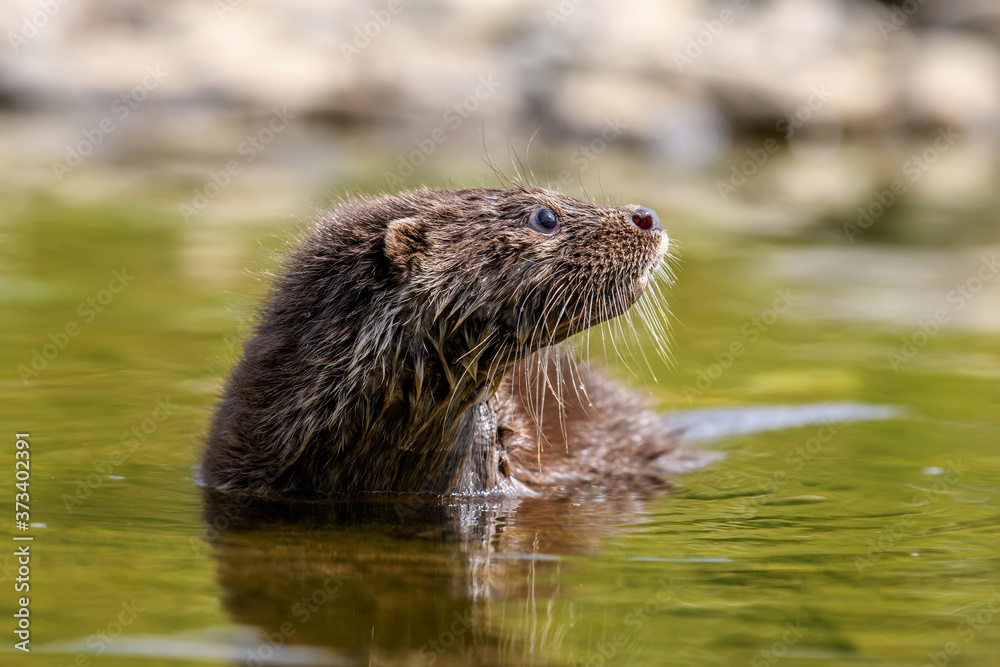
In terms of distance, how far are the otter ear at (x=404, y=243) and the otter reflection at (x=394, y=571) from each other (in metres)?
1.21

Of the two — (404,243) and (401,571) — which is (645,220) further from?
(401,571)

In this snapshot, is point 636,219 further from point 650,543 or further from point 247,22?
point 247,22

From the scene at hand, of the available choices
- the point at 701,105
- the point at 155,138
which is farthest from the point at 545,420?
the point at 701,105

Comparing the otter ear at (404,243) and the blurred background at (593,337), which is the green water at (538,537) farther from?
the otter ear at (404,243)

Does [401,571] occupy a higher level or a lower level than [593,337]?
lower

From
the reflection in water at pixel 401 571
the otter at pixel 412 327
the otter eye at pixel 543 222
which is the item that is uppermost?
the otter eye at pixel 543 222

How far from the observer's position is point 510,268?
19.9ft

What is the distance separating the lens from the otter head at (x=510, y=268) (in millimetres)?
5984

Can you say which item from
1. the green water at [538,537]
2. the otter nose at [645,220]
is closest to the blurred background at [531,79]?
the green water at [538,537]

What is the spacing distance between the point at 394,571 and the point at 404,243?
1.57m

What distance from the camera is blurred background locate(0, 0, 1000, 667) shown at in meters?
4.70

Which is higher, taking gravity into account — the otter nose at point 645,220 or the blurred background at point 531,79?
the blurred background at point 531,79

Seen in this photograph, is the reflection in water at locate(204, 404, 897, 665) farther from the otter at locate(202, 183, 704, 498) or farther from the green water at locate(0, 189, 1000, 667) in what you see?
the otter at locate(202, 183, 704, 498)

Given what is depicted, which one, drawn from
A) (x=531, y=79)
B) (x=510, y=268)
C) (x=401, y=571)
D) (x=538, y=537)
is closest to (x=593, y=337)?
(x=510, y=268)
